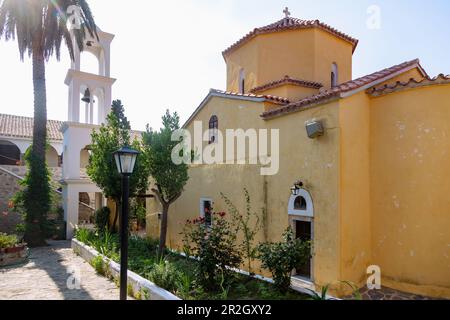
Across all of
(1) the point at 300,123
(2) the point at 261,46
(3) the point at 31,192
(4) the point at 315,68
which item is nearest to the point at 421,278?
(1) the point at 300,123

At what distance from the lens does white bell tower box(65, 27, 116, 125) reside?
18.7 meters

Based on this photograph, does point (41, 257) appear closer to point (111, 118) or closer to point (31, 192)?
point (31, 192)

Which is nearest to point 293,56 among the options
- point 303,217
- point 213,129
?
point 213,129

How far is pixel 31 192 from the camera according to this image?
16000 mm

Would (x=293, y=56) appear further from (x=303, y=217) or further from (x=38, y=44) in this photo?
(x=38, y=44)

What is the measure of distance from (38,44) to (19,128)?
15760 millimetres

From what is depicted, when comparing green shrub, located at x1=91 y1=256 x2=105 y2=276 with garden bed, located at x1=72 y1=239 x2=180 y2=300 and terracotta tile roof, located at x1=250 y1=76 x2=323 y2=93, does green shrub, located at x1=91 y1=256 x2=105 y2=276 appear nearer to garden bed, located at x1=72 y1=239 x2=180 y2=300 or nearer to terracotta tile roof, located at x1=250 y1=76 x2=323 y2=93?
garden bed, located at x1=72 y1=239 x2=180 y2=300

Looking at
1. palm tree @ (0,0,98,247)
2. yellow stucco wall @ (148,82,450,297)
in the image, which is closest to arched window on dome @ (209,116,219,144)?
yellow stucco wall @ (148,82,450,297)

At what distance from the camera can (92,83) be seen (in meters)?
19.3

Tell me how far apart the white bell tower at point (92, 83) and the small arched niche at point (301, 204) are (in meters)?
14.9

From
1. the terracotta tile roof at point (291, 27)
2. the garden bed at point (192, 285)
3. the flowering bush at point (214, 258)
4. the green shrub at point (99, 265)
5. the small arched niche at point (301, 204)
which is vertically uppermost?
the terracotta tile roof at point (291, 27)

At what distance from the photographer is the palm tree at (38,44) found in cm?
1528

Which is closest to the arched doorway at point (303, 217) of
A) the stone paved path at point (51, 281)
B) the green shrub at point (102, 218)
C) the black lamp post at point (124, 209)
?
the black lamp post at point (124, 209)

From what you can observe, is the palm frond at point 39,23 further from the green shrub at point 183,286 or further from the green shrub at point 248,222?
the green shrub at point 183,286
